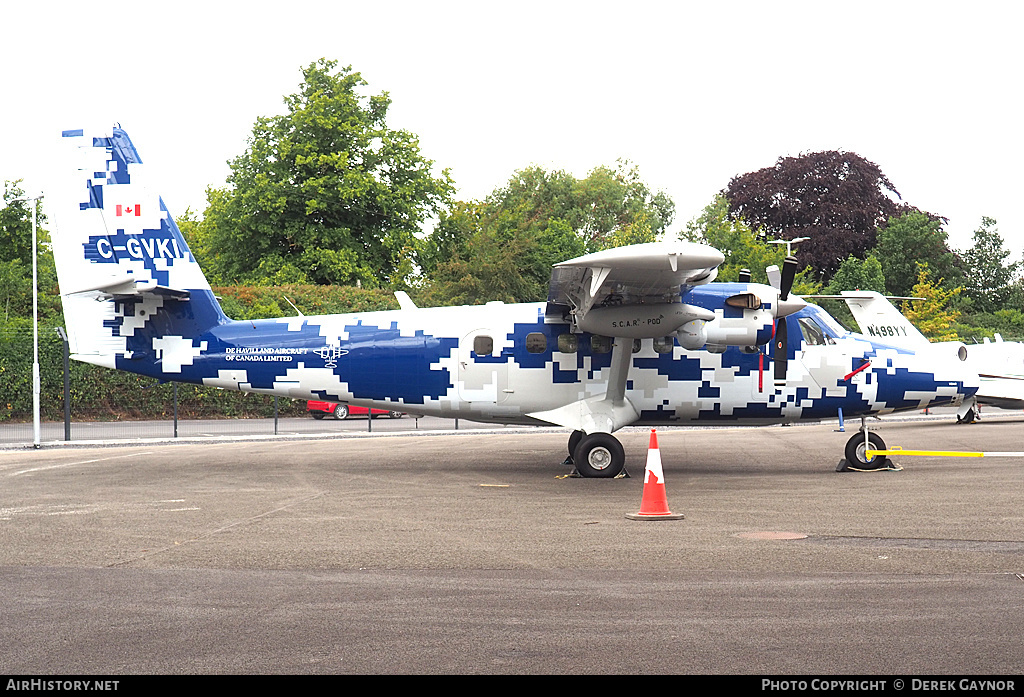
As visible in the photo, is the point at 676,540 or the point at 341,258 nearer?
the point at 676,540

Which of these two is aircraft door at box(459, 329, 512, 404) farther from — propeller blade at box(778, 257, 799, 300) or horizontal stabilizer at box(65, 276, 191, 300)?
horizontal stabilizer at box(65, 276, 191, 300)

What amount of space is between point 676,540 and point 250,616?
13.7 ft

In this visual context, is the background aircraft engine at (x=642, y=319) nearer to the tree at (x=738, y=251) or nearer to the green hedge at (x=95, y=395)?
the green hedge at (x=95, y=395)

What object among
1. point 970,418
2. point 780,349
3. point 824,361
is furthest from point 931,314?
point 780,349

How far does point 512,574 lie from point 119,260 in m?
10.8

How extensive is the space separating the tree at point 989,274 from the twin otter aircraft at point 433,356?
4145cm

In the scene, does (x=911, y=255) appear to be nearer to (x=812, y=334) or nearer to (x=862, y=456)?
(x=812, y=334)

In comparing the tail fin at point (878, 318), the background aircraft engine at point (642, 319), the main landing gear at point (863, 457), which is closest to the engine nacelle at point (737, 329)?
the background aircraft engine at point (642, 319)

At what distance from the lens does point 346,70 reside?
165ft

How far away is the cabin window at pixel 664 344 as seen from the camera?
15336mm

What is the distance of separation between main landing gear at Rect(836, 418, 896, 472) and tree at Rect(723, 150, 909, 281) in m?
42.0

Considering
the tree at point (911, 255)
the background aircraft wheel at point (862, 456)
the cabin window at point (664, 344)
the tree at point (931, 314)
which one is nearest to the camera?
the background aircraft wheel at point (862, 456)

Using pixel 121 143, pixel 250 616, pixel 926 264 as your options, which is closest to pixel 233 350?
pixel 121 143

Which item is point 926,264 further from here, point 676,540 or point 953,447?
point 676,540
